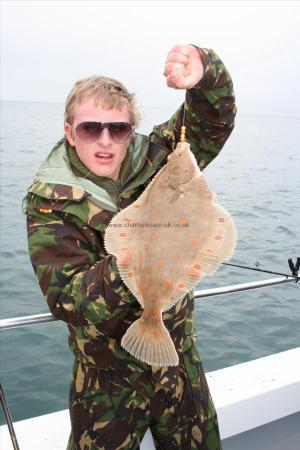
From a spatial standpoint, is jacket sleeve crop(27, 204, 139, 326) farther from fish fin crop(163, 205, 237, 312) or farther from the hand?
the hand

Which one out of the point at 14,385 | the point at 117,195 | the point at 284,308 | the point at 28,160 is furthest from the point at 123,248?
the point at 28,160

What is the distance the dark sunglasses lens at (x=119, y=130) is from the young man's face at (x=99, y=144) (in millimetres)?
23

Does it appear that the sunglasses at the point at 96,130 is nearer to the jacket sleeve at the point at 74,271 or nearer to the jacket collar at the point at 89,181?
the jacket collar at the point at 89,181

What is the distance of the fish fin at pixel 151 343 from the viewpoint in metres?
1.97

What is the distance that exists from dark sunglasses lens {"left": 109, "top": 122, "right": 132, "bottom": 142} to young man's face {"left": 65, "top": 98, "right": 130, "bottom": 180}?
2 centimetres

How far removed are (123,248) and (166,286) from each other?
249 millimetres

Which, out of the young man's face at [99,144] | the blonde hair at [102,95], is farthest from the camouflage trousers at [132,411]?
the blonde hair at [102,95]

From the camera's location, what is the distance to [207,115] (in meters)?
2.73

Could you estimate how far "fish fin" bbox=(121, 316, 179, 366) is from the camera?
197 cm

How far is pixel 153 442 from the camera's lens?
300 cm

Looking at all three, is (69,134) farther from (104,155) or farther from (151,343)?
(151,343)

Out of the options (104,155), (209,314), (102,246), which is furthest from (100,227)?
(209,314)

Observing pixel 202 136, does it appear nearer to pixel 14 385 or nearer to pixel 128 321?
pixel 128 321

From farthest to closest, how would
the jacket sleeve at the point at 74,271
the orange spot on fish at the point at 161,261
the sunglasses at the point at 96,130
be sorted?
the sunglasses at the point at 96,130
the jacket sleeve at the point at 74,271
the orange spot on fish at the point at 161,261
